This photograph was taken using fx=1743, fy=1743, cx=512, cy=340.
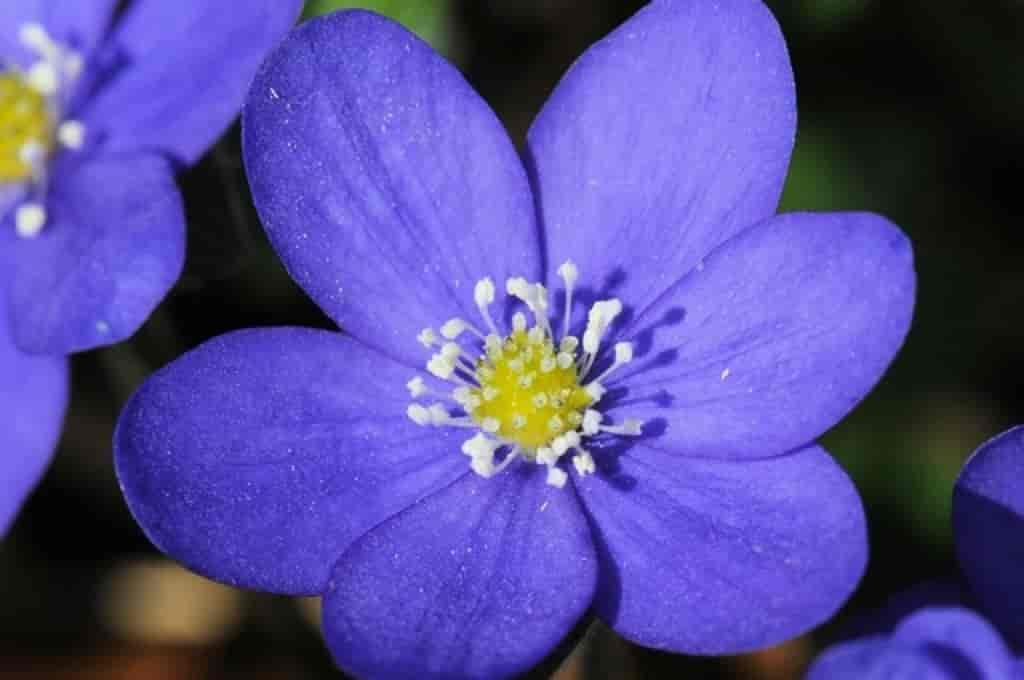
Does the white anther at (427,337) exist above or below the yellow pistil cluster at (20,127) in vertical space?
below

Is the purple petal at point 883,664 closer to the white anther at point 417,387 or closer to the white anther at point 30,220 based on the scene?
the white anther at point 417,387

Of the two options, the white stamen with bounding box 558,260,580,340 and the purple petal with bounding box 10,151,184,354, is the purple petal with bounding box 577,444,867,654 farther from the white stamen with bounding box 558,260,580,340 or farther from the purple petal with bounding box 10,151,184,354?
the purple petal with bounding box 10,151,184,354

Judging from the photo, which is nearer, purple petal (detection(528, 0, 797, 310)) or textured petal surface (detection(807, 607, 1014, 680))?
textured petal surface (detection(807, 607, 1014, 680))

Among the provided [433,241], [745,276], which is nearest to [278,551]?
[433,241]

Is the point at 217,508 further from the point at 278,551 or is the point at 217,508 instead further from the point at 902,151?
the point at 902,151

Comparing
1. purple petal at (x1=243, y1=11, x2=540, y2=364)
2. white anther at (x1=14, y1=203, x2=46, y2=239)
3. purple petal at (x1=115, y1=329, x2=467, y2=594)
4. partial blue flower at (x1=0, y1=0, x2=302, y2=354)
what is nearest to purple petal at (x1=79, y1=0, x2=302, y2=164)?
partial blue flower at (x1=0, y1=0, x2=302, y2=354)

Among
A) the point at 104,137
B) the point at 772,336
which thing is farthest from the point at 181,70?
the point at 772,336

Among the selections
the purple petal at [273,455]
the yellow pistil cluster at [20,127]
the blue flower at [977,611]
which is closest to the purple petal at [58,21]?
the yellow pistil cluster at [20,127]
